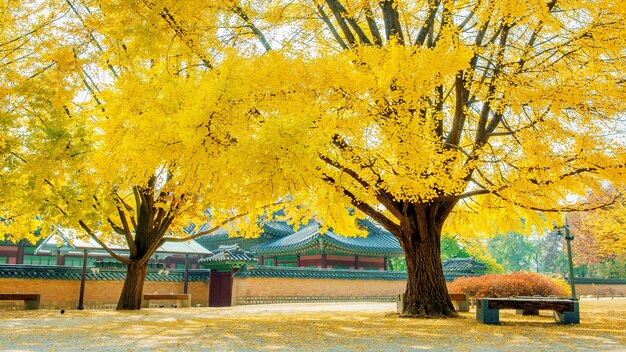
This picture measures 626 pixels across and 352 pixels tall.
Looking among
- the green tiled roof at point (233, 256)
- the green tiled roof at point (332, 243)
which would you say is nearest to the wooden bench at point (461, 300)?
the green tiled roof at point (233, 256)

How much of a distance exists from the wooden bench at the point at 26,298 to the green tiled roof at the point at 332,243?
12.3m

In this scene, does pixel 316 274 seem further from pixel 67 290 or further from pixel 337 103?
pixel 337 103

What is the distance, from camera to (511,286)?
15.0 m

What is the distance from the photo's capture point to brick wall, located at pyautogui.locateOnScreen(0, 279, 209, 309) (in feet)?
55.6

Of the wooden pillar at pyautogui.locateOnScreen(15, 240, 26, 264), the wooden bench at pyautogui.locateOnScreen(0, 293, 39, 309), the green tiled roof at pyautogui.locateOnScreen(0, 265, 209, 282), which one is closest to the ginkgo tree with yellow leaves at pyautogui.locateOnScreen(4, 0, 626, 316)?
the wooden bench at pyautogui.locateOnScreen(0, 293, 39, 309)

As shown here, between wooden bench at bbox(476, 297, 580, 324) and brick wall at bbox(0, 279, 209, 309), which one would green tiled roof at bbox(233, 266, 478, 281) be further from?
wooden bench at bbox(476, 297, 580, 324)

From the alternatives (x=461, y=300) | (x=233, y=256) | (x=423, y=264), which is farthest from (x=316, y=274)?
(x=423, y=264)

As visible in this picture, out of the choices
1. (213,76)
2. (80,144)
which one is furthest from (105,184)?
(213,76)

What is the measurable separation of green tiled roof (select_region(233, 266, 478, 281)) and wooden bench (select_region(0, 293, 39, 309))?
7.69 metres

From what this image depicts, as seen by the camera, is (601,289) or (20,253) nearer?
(20,253)

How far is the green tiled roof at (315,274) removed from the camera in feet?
68.8

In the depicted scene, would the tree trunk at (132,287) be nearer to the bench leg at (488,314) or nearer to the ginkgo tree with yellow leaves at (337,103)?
the ginkgo tree with yellow leaves at (337,103)

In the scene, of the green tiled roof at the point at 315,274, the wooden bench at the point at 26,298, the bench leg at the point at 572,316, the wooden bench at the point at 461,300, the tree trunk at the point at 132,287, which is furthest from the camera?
the green tiled roof at the point at 315,274

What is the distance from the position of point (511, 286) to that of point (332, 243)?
10940 mm
